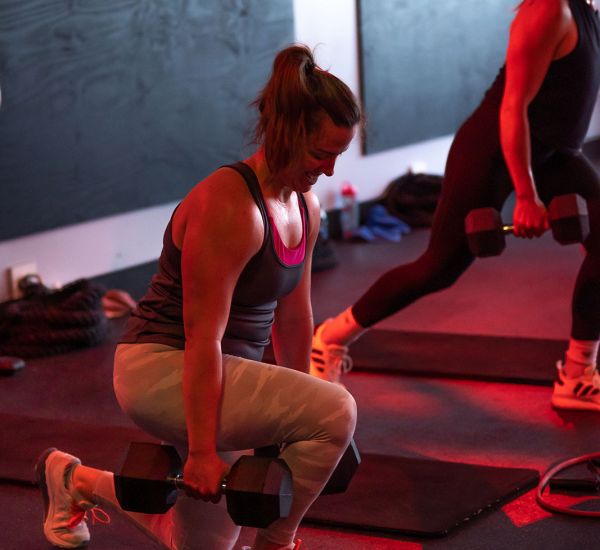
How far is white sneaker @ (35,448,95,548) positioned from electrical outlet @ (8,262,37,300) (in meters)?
1.85

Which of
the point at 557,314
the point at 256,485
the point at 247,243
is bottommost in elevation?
the point at 557,314

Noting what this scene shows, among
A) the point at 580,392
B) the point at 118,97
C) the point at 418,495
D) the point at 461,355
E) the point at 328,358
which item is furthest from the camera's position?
the point at 118,97

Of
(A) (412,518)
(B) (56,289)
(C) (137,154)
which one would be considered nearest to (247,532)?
(A) (412,518)

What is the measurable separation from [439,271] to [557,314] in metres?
1.24

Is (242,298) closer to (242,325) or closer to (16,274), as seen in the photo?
(242,325)

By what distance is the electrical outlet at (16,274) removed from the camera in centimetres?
406

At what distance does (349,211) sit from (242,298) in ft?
12.8

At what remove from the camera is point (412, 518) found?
238 cm

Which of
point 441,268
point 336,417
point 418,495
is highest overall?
point 336,417

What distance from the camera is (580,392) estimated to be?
3072 millimetres

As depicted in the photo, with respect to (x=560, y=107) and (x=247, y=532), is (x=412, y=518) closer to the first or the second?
(x=247, y=532)

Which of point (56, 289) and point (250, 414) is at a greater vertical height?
point (250, 414)

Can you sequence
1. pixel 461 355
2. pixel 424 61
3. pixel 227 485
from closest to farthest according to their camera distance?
1. pixel 227 485
2. pixel 461 355
3. pixel 424 61

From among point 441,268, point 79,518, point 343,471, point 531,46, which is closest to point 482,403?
point 441,268
